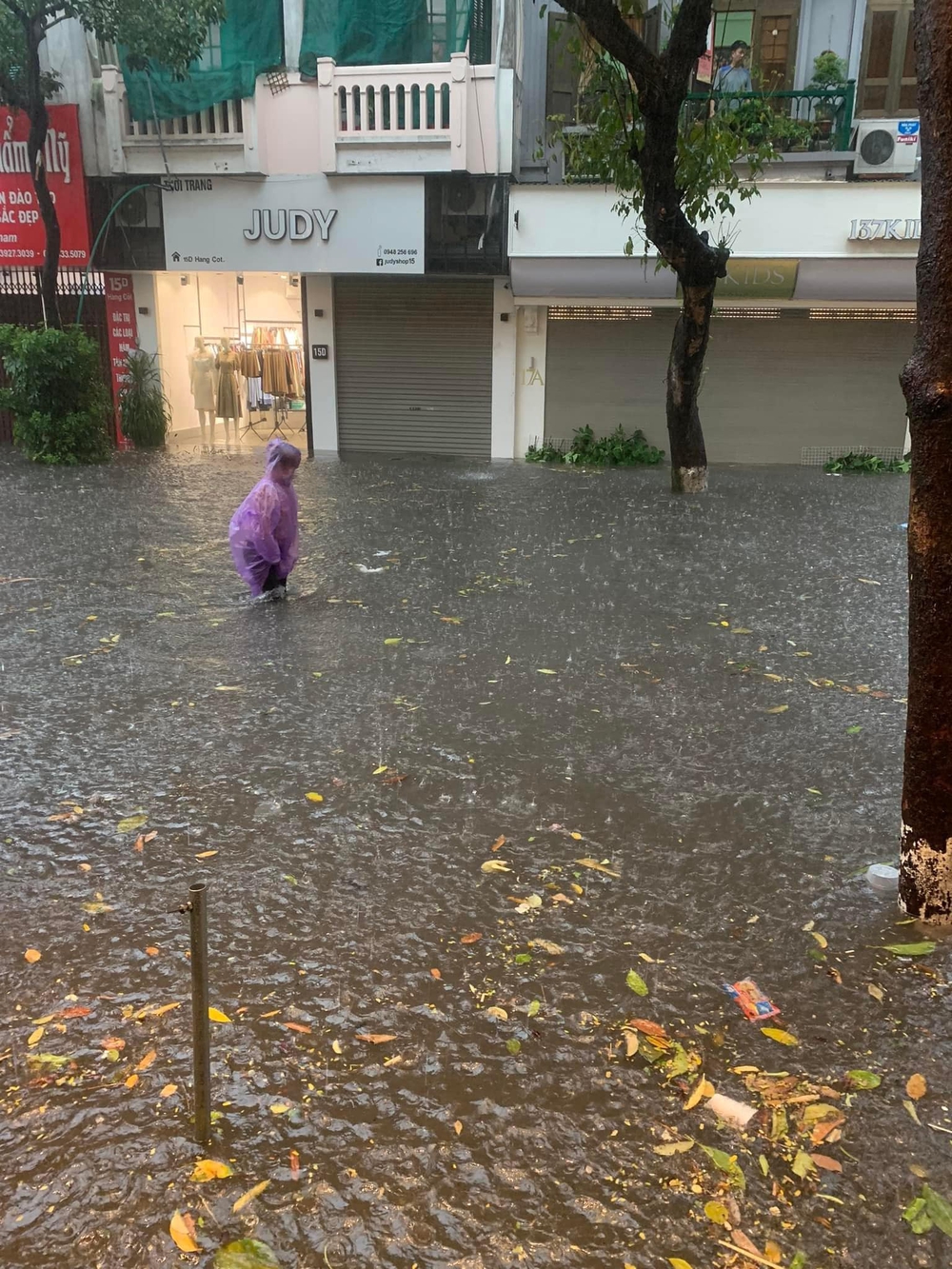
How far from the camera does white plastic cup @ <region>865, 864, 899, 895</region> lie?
3.73m

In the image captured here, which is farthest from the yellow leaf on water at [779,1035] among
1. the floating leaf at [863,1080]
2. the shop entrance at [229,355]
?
the shop entrance at [229,355]

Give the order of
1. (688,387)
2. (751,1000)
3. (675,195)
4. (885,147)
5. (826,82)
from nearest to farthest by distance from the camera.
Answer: (751,1000) < (675,195) < (688,387) < (885,147) < (826,82)

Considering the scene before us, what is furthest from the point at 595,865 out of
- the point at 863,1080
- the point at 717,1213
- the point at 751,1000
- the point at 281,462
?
A: the point at 281,462

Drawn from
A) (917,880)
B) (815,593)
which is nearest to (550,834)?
(917,880)

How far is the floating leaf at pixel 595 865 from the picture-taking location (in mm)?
3872

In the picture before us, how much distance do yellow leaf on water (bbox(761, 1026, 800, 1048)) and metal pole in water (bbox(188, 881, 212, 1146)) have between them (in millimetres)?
1600

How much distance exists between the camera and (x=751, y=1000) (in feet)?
10.3

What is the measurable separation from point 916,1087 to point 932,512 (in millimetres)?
1711

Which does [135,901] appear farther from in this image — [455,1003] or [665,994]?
[665,994]

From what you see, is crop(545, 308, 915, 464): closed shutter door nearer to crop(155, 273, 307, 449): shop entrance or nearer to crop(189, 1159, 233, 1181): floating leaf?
crop(155, 273, 307, 449): shop entrance

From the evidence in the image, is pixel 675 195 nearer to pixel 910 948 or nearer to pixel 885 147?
pixel 885 147

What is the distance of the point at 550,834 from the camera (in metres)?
4.18

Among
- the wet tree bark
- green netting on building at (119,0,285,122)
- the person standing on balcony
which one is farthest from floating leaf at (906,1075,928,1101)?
green netting on building at (119,0,285,122)

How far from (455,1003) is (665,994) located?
0.66m
